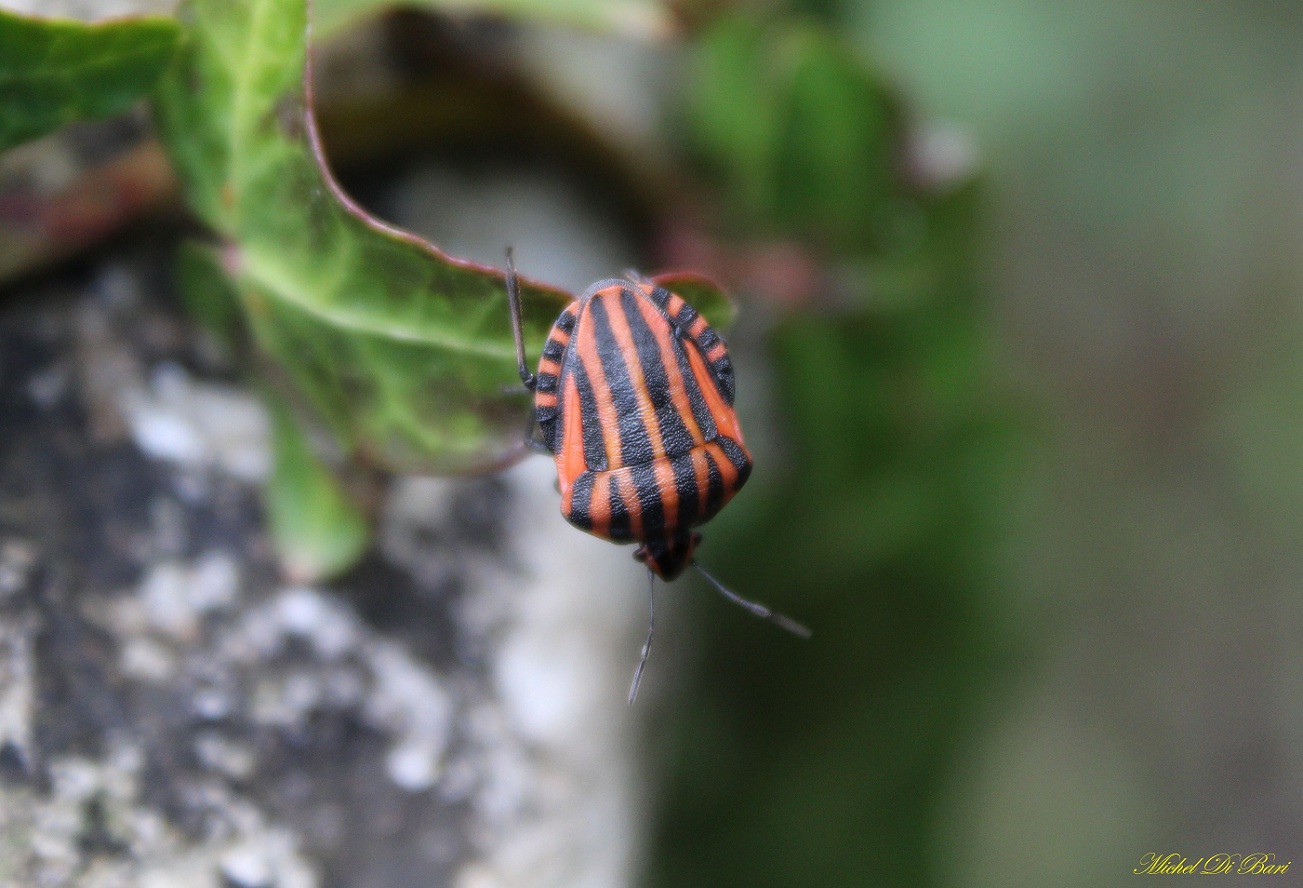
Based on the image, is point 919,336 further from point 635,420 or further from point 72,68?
point 72,68

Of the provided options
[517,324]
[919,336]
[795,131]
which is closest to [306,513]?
[517,324]

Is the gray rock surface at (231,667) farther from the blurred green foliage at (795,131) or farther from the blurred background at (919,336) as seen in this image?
the blurred green foliage at (795,131)

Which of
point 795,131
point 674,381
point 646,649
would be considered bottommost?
point 646,649

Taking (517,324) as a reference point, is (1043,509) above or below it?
below

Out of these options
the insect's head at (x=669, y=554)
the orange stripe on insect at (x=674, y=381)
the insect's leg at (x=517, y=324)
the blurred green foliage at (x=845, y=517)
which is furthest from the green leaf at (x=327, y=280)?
the blurred green foliage at (x=845, y=517)

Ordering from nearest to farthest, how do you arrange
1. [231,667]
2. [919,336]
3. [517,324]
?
[517,324], [231,667], [919,336]

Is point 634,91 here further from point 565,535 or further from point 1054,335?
point 1054,335

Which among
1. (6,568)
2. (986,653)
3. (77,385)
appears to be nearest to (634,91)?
(77,385)
